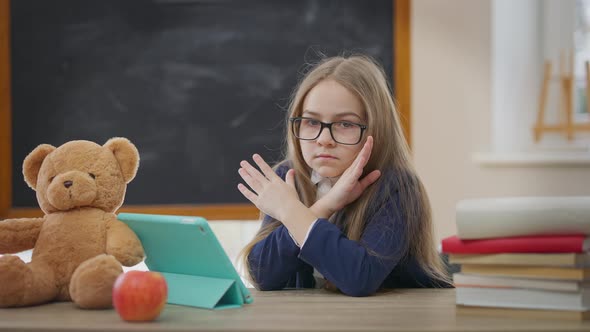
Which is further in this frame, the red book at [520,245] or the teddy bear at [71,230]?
the teddy bear at [71,230]

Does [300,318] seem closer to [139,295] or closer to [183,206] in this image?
[139,295]

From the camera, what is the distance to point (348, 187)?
1300 millimetres

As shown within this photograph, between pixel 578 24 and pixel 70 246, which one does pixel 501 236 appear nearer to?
pixel 70 246

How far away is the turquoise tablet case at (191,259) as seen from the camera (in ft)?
3.49

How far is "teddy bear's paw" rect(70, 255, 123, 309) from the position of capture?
3.36 feet

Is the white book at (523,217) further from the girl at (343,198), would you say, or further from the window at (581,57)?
the window at (581,57)

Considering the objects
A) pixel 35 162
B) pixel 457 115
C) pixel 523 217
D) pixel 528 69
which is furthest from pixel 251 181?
pixel 528 69

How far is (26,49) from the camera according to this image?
348 centimetres

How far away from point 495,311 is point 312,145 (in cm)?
51

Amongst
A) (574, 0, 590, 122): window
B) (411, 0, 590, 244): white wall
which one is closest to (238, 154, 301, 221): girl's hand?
(411, 0, 590, 244): white wall

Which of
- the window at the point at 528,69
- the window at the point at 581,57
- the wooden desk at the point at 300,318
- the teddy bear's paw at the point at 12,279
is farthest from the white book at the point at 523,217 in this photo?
the window at the point at 581,57

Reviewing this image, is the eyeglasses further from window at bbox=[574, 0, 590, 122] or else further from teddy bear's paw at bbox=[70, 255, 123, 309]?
→ window at bbox=[574, 0, 590, 122]

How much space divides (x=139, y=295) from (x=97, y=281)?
110 mm

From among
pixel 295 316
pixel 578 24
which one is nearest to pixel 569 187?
pixel 578 24
